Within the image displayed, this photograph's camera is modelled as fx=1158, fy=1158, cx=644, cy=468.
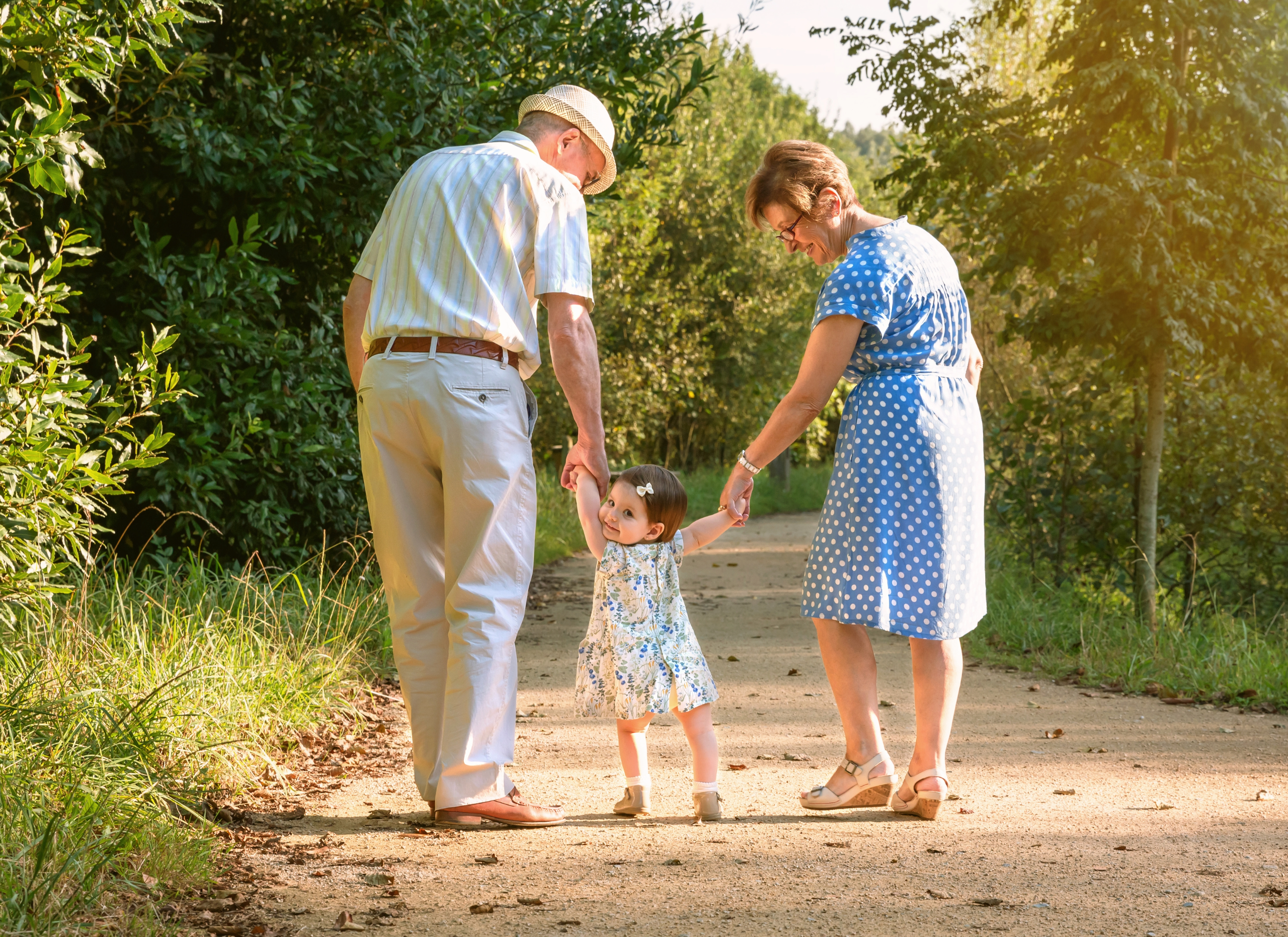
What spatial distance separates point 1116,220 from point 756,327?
16.2 m

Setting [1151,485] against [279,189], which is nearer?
[279,189]

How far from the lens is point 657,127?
7707mm

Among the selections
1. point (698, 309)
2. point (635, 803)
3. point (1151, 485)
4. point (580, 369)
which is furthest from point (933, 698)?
point (698, 309)

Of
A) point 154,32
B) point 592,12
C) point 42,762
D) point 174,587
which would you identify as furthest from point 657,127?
point 42,762

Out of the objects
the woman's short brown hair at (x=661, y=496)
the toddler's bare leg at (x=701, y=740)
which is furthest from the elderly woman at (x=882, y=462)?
the toddler's bare leg at (x=701, y=740)

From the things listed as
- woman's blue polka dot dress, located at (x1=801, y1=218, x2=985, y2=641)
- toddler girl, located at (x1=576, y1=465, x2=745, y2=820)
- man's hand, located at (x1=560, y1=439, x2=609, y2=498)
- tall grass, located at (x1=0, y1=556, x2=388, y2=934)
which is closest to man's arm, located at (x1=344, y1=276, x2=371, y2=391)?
man's hand, located at (x1=560, y1=439, x2=609, y2=498)

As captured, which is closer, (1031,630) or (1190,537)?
(1031,630)

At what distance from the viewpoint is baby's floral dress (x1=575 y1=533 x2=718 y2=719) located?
366cm

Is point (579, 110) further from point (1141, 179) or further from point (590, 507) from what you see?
point (1141, 179)

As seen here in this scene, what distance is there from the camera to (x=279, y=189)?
20.8 ft

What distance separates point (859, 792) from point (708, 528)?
3.36ft

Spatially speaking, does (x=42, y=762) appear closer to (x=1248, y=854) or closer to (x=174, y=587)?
(x=174, y=587)

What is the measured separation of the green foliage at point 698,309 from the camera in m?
19.6

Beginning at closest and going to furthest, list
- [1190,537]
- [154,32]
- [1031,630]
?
[154,32]
[1031,630]
[1190,537]
